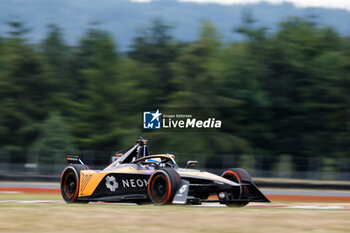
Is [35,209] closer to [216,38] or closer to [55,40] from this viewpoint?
[216,38]

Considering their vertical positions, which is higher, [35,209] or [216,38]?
[216,38]

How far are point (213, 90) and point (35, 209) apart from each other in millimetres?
40831

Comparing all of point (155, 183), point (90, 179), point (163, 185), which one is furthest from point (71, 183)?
point (163, 185)

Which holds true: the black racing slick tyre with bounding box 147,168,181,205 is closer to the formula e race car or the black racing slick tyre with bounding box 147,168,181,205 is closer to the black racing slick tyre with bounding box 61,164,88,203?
the formula e race car

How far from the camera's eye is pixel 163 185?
1174cm

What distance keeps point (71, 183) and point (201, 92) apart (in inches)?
1422

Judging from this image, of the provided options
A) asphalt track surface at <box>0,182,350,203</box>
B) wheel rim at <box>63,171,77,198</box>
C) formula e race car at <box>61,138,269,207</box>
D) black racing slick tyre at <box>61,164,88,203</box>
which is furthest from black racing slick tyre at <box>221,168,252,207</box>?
asphalt track surface at <box>0,182,350,203</box>

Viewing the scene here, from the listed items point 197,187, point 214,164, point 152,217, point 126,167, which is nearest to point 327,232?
point 152,217

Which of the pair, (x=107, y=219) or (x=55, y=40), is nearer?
(x=107, y=219)

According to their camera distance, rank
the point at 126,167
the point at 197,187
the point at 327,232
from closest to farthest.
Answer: the point at 327,232
the point at 197,187
the point at 126,167

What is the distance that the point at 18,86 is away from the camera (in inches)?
2221

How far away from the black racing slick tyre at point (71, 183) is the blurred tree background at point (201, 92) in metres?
31.9

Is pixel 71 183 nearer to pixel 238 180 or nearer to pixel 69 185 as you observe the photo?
pixel 69 185

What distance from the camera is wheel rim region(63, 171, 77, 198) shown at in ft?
47.0
